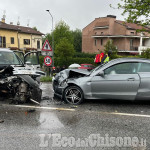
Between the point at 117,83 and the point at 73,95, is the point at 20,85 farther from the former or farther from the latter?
the point at 117,83

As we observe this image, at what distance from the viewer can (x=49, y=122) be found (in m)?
4.70

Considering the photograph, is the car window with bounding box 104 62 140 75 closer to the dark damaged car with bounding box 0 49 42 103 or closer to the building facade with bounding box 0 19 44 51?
the dark damaged car with bounding box 0 49 42 103

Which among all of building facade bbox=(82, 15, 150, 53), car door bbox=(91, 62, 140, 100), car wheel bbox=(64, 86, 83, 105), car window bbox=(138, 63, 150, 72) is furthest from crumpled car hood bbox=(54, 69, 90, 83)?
building facade bbox=(82, 15, 150, 53)

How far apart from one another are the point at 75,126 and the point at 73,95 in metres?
1.98

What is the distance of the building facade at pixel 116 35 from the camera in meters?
45.2

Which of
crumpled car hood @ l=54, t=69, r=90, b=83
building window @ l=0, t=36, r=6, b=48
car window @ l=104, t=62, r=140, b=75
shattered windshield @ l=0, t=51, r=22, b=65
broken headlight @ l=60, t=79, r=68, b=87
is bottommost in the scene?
broken headlight @ l=60, t=79, r=68, b=87

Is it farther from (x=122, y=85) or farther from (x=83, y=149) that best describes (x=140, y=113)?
(x=83, y=149)

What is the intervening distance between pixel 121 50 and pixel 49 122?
43.3 meters

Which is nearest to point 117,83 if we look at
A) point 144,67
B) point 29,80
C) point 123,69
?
point 123,69

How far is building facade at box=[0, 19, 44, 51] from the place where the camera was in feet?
139

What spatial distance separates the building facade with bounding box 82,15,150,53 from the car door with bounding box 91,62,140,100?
40.3 meters

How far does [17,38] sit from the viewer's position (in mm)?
45000

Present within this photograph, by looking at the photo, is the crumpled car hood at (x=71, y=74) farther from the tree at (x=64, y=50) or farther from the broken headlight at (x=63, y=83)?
the tree at (x=64, y=50)

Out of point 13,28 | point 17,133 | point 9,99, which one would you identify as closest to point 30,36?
point 13,28
